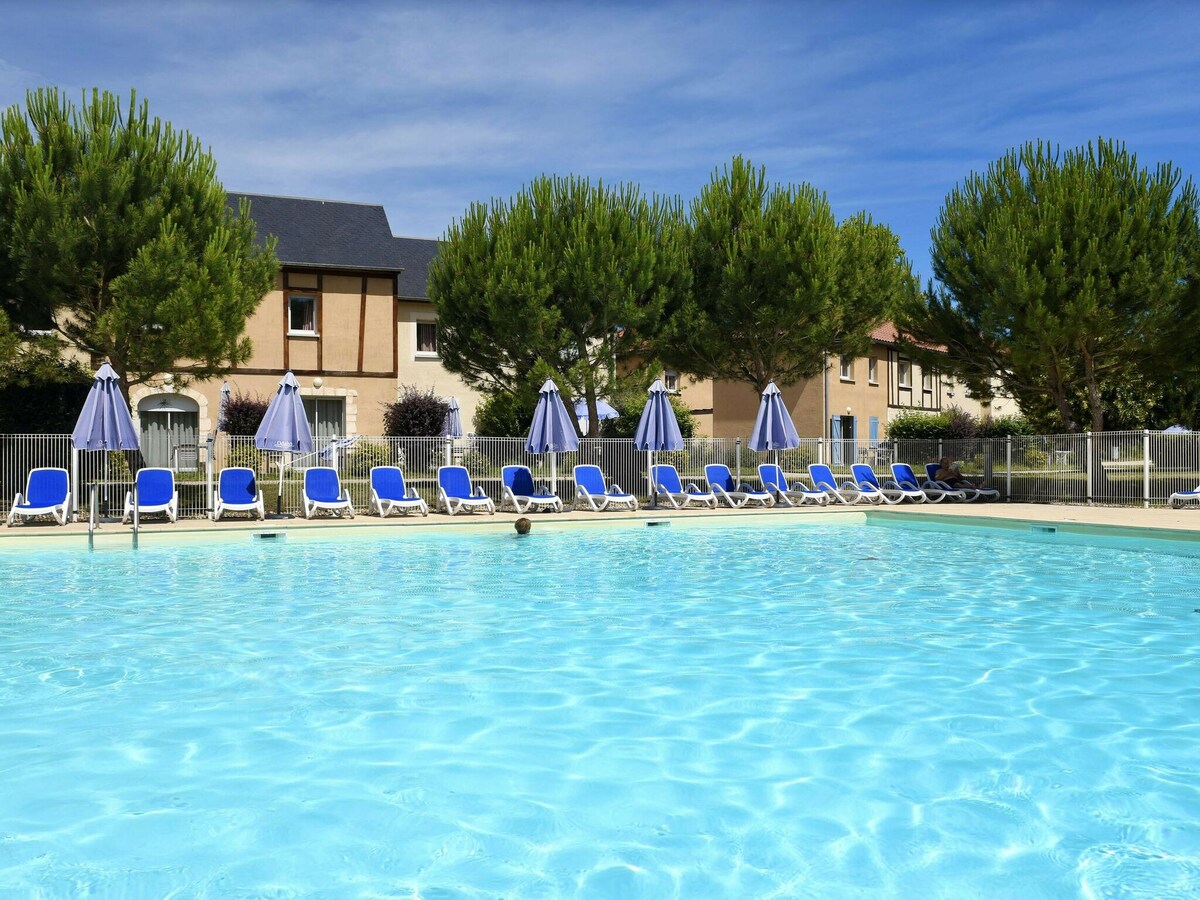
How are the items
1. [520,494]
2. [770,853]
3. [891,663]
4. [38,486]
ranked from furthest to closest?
[520,494] < [38,486] < [891,663] < [770,853]

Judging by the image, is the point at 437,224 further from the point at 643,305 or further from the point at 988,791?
the point at 988,791

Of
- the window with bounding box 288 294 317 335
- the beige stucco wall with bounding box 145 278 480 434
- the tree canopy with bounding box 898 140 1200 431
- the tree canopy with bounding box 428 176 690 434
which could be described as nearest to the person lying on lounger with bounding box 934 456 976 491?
the tree canopy with bounding box 898 140 1200 431

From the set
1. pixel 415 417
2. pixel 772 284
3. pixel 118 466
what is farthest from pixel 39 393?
pixel 772 284

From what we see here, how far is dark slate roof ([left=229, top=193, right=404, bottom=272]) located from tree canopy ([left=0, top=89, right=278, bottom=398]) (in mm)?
10002

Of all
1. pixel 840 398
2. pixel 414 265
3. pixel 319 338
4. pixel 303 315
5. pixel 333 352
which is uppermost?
pixel 414 265

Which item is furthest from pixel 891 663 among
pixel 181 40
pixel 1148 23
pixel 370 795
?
pixel 181 40

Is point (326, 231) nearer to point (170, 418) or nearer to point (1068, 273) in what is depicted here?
point (170, 418)

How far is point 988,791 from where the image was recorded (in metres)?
4.57

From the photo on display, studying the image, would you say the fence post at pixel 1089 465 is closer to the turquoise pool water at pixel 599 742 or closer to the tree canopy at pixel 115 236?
the turquoise pool water at pixel 599 742

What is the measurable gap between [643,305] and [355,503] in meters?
8.08

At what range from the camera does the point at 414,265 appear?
3403 cm

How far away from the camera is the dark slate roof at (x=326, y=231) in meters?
29.6

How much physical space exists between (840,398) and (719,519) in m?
18.7

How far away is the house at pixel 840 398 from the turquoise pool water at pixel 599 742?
25436 millimetres
